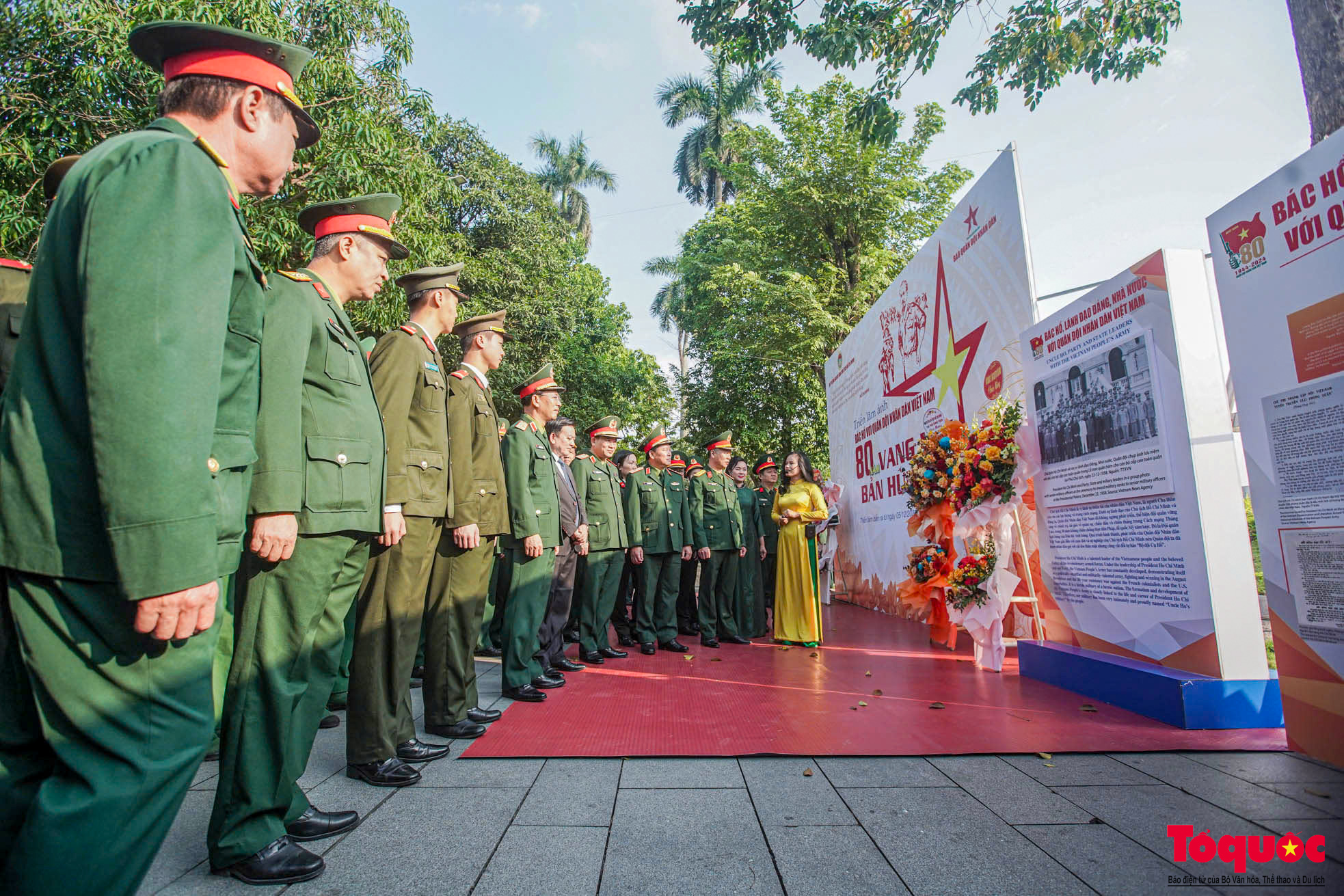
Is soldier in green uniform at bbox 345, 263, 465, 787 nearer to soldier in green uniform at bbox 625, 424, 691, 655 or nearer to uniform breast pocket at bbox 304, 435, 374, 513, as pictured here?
uniform breast pocket at bbox 304, 435, 374, 513

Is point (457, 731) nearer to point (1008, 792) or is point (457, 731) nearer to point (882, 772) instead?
point (882, 772)

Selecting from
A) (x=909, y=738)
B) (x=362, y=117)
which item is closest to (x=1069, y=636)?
(x=909, y=738)

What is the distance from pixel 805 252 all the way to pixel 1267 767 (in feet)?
52.9

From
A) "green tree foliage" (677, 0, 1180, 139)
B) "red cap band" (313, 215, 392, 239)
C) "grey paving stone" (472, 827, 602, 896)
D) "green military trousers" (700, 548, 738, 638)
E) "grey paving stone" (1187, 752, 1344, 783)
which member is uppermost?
"green tree foliage" (677, 0, 1180, 139)

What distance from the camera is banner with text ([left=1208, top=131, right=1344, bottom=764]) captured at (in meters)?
2.53

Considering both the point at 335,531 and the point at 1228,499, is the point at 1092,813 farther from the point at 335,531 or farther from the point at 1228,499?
the point at 335,531

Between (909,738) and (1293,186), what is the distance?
2.64 meters

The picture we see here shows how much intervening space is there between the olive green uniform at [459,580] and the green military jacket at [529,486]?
1.57ft

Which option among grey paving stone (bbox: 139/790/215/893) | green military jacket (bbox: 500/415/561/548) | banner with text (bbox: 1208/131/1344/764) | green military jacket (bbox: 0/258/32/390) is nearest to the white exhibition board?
banner with text (bbox: 1208/131/1344/764)

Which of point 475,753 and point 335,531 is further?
point 475,753

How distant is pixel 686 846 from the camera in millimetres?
1941

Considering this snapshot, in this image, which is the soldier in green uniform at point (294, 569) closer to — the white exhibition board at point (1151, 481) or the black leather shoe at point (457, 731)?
the black leather shoe at point (457, 731)

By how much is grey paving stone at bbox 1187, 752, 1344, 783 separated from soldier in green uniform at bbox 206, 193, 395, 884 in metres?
2.97

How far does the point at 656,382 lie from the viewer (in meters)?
23.0
